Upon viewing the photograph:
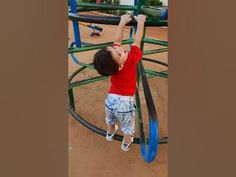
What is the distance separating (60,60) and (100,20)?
116cm

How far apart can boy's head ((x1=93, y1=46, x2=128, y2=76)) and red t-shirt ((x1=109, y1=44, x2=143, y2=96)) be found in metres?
0.04

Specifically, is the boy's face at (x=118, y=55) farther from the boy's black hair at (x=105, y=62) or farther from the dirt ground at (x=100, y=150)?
the dirt ground at (x=100, y=150)

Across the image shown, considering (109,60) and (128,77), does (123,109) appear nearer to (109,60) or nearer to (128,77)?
(128,77)

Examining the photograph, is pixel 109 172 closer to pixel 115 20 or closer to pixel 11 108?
pixel 115 20

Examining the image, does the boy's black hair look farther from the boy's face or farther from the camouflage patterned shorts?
the camouflage patterned shorts

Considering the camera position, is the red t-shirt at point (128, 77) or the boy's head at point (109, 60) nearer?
the boy's head at point (109, 60)

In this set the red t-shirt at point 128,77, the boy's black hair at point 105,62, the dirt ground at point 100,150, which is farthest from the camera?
the dirt ground at point 100,150

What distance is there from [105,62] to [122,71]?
144mm

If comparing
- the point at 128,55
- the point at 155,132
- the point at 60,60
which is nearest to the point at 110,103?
the point at 128,55

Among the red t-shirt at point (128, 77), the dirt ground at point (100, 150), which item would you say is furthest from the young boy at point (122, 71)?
the dirt ground at point (100, 150)

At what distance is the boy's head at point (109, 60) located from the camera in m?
1.62

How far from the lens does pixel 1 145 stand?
1.71 feet

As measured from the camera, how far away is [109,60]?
163cm

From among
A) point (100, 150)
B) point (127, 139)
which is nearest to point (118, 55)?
point (127, 139)
